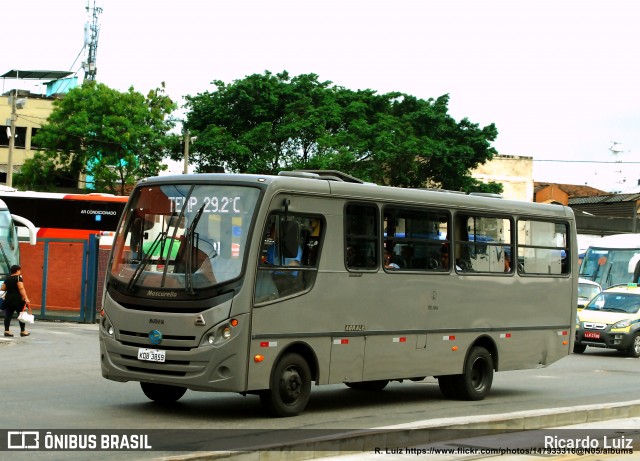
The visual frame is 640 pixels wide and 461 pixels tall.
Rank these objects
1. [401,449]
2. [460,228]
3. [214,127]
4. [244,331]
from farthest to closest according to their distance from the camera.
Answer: [214,127], [460,228], [244,331], [401,449]

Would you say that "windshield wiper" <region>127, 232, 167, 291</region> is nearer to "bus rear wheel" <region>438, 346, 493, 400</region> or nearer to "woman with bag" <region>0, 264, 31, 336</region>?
"bus rear wheel" <region>438, 346, 493, 400</region>

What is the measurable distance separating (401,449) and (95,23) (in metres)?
79.6

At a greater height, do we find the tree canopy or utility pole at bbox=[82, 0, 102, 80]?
utility pole at bbox=[82, 0, 102, 80]

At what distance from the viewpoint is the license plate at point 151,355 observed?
1217cm

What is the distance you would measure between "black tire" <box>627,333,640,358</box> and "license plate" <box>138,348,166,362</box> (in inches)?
743

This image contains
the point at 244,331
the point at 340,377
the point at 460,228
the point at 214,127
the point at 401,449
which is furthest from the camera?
the point at 214,127

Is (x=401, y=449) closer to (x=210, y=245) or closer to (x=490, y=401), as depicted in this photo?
(x=210, y=245)

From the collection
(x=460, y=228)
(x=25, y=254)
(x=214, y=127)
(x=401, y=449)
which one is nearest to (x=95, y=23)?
(x=214, y=127)

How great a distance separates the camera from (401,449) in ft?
34.0

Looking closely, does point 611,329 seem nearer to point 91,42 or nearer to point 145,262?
point 145,262

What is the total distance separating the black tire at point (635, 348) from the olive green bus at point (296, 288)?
42.5 ft

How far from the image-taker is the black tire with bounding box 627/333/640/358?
28.1 m

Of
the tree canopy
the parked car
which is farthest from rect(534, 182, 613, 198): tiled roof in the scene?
the parked car

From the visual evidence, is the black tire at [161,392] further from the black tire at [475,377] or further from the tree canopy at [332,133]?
the tree canopy at [332,133]
